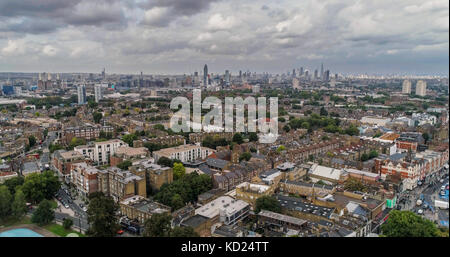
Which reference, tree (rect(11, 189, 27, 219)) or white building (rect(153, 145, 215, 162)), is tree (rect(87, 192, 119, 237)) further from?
white building (rect(153, 145, 215, 162))

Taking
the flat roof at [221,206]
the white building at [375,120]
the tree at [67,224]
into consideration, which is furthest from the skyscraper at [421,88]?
the tree at [67,224]

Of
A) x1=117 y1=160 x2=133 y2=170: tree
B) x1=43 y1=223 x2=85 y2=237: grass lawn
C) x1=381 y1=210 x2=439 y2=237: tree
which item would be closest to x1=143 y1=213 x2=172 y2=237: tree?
x1=43 y1=223 x2=85 y2=237: grass lawn

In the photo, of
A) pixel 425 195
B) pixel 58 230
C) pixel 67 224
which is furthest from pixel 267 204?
pixel 425 195

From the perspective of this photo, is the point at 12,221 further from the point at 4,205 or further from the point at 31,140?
the point at 31,140

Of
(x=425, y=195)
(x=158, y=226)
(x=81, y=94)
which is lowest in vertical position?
(x=425, y=195)

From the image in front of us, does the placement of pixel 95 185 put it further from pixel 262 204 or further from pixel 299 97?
pixel 299 97

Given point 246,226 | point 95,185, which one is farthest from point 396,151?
point 95,185

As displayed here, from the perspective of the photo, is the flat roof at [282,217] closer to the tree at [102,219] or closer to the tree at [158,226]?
the tree at [158,226]
